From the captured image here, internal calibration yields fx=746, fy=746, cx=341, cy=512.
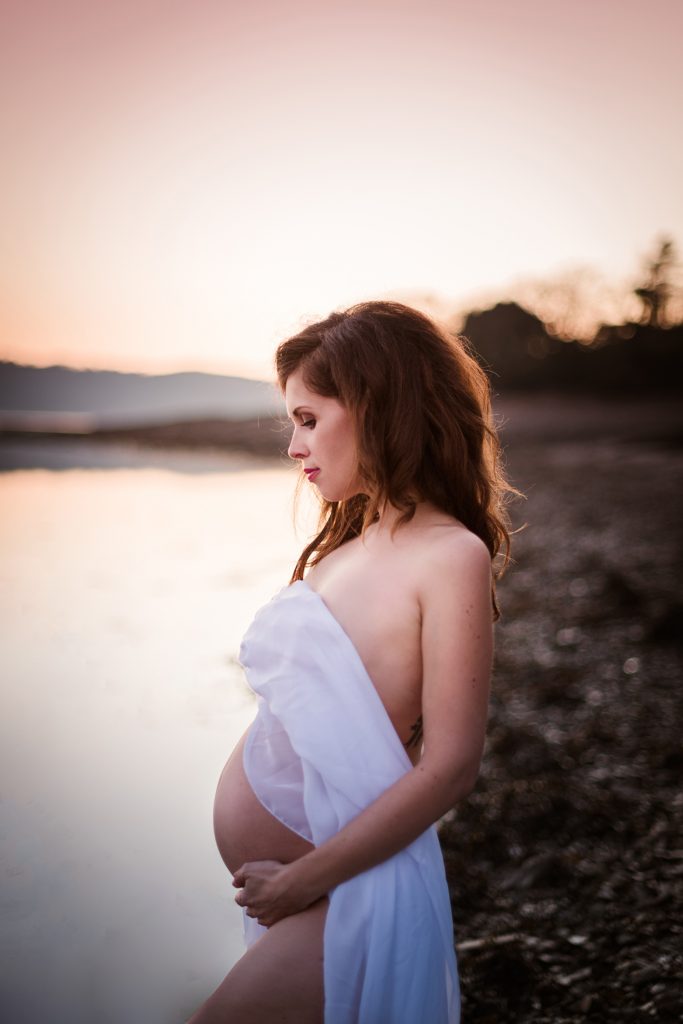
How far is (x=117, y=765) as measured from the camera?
4828 millimetres

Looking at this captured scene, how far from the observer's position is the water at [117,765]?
318cm

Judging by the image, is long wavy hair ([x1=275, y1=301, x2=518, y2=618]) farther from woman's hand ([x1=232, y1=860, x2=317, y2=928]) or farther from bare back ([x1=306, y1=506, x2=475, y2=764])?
woman's hand ([x1=232, y1=860, x2=317, y2=928])

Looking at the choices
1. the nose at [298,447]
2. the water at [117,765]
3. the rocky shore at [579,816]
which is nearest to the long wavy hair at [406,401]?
the nose at [298,447]

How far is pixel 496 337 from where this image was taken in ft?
130

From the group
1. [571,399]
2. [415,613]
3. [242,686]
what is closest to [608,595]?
[242,686]

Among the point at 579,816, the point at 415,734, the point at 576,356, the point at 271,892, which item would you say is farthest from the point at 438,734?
the point at 576,356

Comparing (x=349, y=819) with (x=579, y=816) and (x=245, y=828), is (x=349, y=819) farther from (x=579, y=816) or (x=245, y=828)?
(x=579, y=816)

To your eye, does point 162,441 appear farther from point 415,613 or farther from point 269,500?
point 415,613

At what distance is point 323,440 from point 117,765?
403 cm

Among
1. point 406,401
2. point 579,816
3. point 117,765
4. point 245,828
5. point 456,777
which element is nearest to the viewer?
point 456,777

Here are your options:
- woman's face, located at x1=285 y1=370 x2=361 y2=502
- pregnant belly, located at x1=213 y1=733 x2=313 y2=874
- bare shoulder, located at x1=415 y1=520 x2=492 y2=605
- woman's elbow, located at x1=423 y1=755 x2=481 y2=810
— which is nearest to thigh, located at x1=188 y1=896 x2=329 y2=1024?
pregnant belly, located at x1=213 y1=733 x2=313 y2=874

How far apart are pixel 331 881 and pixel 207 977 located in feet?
7.43

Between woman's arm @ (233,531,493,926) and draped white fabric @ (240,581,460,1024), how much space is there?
6 cm

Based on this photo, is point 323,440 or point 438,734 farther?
point 323,440
